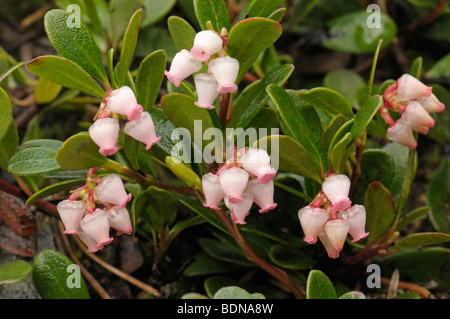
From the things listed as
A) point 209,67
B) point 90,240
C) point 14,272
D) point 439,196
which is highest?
point 209,67

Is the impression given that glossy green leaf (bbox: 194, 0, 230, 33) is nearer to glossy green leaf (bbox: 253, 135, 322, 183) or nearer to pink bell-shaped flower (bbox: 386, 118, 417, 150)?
glossy green leaf (bbox: 253, 135, 322, 183)

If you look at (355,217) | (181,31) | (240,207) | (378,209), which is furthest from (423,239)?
(181,31)

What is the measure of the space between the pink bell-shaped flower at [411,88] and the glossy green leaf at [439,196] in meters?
0.62

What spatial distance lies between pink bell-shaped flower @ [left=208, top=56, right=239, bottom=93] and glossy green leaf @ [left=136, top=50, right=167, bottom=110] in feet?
0.51

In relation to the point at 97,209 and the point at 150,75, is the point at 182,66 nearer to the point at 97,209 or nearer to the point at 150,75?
the point at 150,75

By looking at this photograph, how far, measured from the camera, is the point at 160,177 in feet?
5.42

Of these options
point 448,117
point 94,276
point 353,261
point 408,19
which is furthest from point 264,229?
point 408,19

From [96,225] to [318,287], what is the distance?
50cm

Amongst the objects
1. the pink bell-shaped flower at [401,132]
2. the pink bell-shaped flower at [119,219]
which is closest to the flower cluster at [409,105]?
the pink bell-shaped flower at [401,132]

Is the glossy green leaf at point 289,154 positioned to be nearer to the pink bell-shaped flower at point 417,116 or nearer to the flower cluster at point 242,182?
the flower cluster at point 242,182

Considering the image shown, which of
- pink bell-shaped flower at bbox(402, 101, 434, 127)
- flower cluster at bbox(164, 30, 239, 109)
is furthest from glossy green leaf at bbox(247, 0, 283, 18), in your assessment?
pink bell-shaped flower at bbox(402, 101, 434, 127)

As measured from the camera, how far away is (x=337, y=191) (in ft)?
3.31

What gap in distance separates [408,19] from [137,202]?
1464 millimetres
